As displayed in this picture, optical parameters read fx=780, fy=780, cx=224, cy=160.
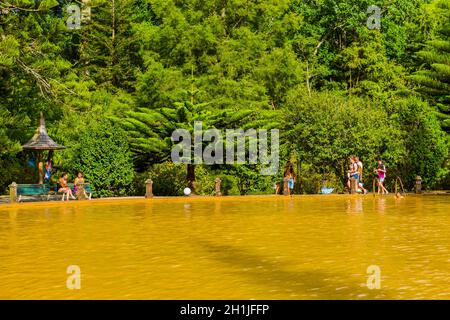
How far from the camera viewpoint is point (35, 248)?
17656 millimetres

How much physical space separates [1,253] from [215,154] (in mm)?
25600

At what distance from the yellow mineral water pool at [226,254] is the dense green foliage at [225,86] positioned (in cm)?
1235

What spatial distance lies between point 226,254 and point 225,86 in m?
34.4

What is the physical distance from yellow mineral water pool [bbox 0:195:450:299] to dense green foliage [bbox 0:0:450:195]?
40.5 ft

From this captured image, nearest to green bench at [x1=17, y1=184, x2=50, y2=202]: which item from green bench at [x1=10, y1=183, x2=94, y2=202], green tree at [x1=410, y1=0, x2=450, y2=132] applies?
green bench at [x1=10, y1=183, x2=94, y2=202]

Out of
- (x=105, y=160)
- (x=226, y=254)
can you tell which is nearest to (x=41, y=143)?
(x=105, y=160)

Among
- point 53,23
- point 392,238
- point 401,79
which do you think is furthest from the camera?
point 401,79

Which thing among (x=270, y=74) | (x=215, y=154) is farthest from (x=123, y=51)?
(x=215, y=154)

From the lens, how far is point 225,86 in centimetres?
5034

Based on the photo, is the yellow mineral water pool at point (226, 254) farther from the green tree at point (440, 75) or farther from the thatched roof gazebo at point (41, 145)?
the green tree at point (440, 75)

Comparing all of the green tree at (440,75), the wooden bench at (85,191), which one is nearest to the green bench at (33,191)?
the wooden bench at (85,191)

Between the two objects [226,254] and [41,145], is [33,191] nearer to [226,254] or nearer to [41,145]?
[41,145]

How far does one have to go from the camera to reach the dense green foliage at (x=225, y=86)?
4003 cm

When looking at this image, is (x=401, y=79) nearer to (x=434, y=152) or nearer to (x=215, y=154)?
(x=434, y=152)
